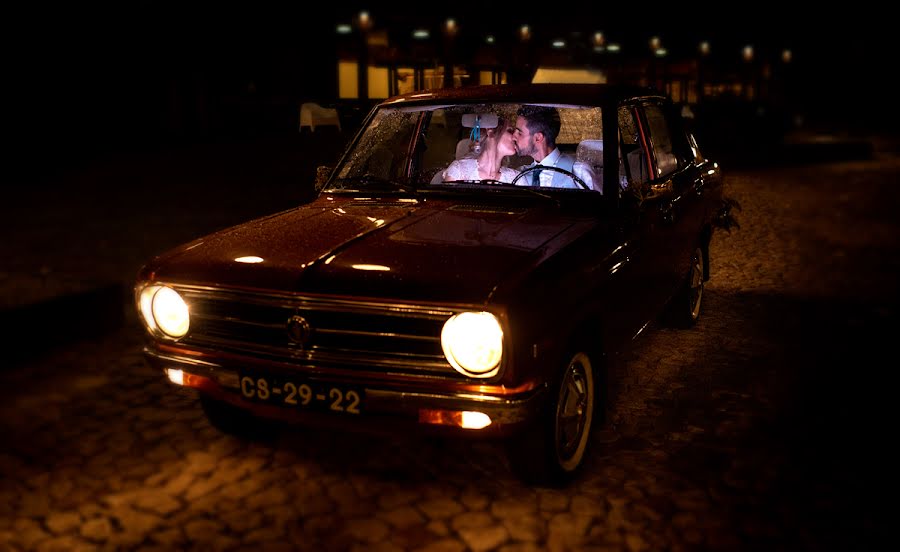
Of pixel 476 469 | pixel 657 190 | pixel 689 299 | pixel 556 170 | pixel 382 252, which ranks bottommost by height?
pixel 476 469

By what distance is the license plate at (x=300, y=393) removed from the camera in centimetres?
329

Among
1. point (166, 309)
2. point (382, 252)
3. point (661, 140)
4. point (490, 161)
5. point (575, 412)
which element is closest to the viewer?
point (382, 252)

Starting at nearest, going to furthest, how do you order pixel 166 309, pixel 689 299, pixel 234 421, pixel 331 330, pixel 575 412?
pixel 331 330 → pixel 166 309 → pixel 575 412 → pixel 234 421 → pixel 689 299

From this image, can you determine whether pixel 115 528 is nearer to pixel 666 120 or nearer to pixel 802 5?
pixel 666 120

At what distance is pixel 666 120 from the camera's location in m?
5.71

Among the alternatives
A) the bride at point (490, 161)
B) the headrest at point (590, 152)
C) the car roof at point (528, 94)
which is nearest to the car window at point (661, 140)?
the car roof at point (528, 94)

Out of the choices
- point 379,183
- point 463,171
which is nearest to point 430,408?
point 379,183

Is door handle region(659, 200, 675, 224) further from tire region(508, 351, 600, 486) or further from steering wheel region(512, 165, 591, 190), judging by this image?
tire region(508, 351, 600, 486)

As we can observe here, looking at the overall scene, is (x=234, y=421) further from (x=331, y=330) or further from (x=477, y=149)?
(x=477, y=149)

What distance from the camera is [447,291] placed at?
3.11 m

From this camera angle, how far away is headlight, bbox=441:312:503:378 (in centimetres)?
310

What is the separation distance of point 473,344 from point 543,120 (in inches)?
76.0

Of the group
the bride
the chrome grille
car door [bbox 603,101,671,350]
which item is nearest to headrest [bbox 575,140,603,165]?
car door [bbox 603,101,671,350]

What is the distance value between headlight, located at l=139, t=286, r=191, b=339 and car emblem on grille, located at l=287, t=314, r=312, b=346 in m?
0.59
